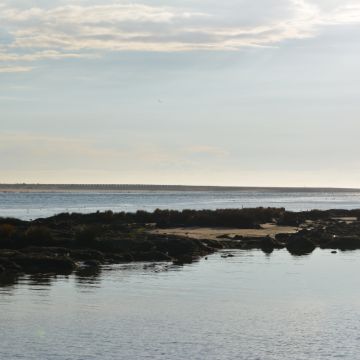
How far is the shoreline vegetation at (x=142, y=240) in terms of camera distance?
40531 mm

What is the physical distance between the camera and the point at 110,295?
3059cm

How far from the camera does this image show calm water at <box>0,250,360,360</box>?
850 inches

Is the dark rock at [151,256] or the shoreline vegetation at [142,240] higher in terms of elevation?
the shoreline vegetation at [142,240]

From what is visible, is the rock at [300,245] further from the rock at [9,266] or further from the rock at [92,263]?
the rock at [9,266]

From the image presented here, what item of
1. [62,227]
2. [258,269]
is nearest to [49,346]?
[258,269]

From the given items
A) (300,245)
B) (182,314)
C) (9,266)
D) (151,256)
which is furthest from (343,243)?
(182,314)


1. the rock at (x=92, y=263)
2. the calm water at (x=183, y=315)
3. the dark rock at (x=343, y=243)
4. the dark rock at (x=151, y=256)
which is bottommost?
the calm water at (x=183, y=315)

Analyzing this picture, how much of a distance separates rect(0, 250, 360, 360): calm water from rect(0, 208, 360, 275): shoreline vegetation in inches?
142

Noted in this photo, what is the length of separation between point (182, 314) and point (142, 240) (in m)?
22.1

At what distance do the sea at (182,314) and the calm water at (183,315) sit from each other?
0.03 metres

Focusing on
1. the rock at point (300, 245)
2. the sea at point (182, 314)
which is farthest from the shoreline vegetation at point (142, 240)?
the sea at point (182, 314)

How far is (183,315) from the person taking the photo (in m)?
26.6

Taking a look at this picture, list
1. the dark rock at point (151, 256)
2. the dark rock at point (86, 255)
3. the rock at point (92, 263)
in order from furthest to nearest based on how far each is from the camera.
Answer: the dark rock at point (151, 256) < the dark rock at point (86, 255) < the rock at point (92, 263)

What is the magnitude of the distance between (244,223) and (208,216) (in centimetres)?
368
